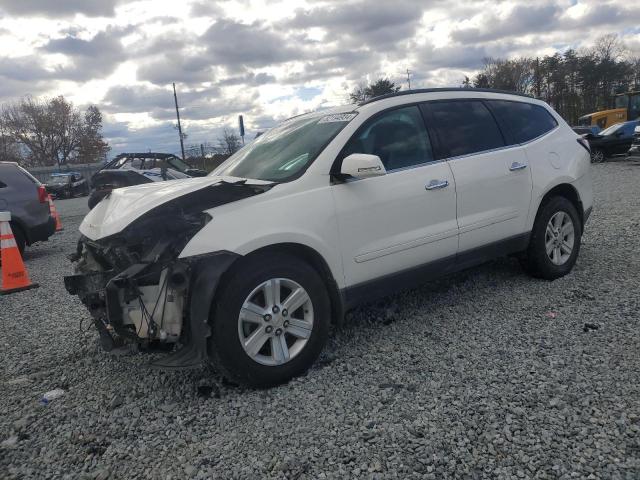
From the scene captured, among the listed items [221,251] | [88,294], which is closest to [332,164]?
[221,251]

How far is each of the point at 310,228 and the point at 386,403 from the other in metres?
1.14

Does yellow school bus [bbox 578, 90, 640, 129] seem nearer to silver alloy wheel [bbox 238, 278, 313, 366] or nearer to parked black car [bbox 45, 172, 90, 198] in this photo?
silver alloy wheel [bbox 238, 278, 313, 366]

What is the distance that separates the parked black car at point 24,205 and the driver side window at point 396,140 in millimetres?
6933

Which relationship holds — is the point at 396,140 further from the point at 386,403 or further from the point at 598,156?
the point at 598,156

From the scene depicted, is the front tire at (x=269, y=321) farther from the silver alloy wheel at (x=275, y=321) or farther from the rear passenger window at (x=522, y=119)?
the rear passenger window at (x=522, y=119)

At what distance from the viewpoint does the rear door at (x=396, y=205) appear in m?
3.36

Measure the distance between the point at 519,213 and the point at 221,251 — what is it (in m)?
2.77

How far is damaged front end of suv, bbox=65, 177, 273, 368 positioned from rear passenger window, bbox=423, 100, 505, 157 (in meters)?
1.61

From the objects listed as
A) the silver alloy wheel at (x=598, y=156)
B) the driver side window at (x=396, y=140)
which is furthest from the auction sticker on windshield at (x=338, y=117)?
the silver alloy wheel at (x=598, y=156)

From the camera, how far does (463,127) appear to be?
13.6 feet

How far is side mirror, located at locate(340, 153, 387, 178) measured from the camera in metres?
3.11

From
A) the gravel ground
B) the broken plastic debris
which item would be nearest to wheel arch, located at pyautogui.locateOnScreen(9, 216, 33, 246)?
the gravel ground

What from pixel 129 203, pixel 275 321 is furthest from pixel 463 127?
pixel 129 203

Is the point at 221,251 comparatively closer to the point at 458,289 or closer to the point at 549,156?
the point at 458,289
